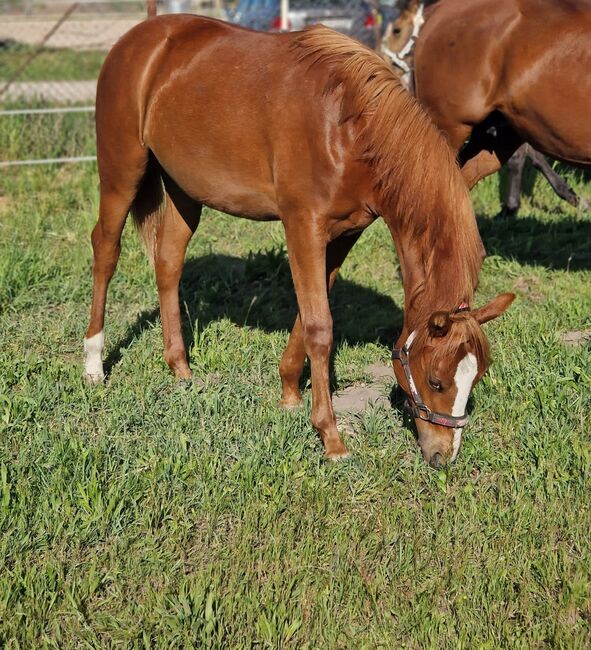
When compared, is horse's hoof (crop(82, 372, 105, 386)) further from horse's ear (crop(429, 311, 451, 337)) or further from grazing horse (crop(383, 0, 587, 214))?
grazing horse (crop(383, 0, 587, 214))

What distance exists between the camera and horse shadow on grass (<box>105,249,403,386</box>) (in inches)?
216

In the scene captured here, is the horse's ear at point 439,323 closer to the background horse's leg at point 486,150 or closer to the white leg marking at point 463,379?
the white leg marking at point 463,379

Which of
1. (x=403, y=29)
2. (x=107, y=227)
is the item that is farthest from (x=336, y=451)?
(x=403, y=29)

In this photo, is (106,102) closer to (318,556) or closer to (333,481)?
(333,481)

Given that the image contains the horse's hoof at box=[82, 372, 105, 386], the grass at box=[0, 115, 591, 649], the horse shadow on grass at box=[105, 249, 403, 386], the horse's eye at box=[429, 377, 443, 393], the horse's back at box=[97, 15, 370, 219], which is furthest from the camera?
the horse shadow on grass at box=[105, 249, 403, 386]

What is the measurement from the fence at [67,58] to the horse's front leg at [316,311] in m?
2.43

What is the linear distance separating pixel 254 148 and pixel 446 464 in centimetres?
172

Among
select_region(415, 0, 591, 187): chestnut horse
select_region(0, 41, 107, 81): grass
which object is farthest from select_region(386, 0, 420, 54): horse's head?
select_region(0, 41, 107, 81): grass

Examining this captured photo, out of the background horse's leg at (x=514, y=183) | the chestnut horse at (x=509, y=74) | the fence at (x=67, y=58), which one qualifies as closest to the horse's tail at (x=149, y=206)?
the fence at (x=67, y=58)

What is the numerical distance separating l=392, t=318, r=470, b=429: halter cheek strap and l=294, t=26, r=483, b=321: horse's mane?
14 centimetres

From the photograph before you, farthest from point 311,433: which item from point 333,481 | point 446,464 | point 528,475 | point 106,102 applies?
point 106,102

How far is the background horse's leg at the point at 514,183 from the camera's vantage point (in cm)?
779

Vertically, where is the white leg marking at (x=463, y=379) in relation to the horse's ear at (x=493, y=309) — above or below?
below

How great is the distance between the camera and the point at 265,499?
362 centimetres
